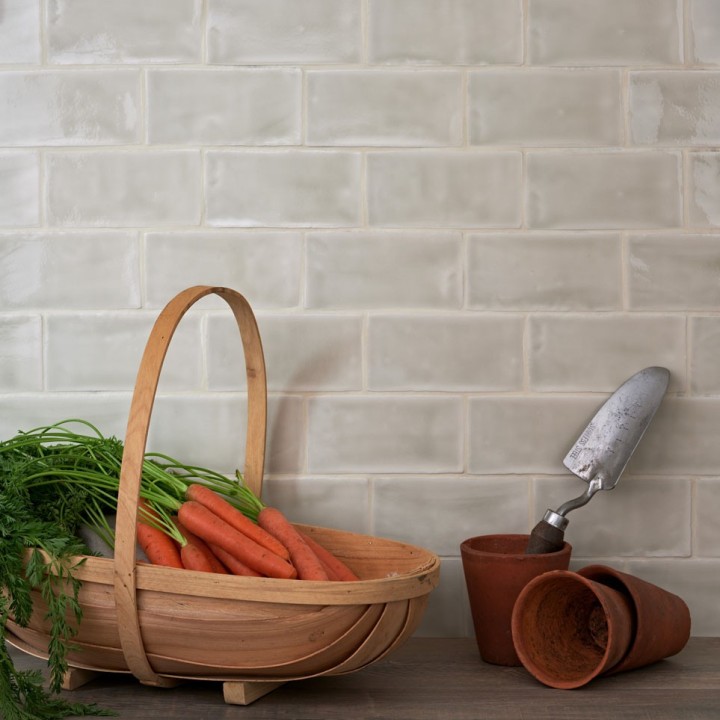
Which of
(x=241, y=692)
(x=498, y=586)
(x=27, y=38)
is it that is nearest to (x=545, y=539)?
(x=498, y=586)

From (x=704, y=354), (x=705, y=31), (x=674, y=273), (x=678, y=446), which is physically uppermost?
(x=705, y=31)

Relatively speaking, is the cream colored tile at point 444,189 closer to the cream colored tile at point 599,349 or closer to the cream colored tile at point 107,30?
the cream colored tile at point 599,349

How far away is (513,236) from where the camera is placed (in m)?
1.26

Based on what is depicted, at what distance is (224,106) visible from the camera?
1.26 meters

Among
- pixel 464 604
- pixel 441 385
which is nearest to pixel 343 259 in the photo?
pixel 441 385

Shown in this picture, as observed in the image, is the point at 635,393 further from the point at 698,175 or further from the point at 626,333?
the point at 698,175

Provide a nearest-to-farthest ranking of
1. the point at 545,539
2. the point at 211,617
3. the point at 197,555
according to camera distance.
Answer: the point at 211,617
the point at 197,555
the point at 545,539

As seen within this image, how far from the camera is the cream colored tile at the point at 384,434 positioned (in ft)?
4.10

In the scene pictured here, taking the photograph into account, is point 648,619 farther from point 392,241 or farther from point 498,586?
point 392,241

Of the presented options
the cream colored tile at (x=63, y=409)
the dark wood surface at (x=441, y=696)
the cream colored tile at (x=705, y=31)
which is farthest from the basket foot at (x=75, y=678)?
the cream colored tile at (x=705, y=31)

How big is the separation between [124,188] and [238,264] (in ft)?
0.65

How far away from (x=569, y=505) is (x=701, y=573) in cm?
27

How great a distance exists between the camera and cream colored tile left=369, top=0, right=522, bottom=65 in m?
1.26

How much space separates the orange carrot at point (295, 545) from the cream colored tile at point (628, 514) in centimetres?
39
